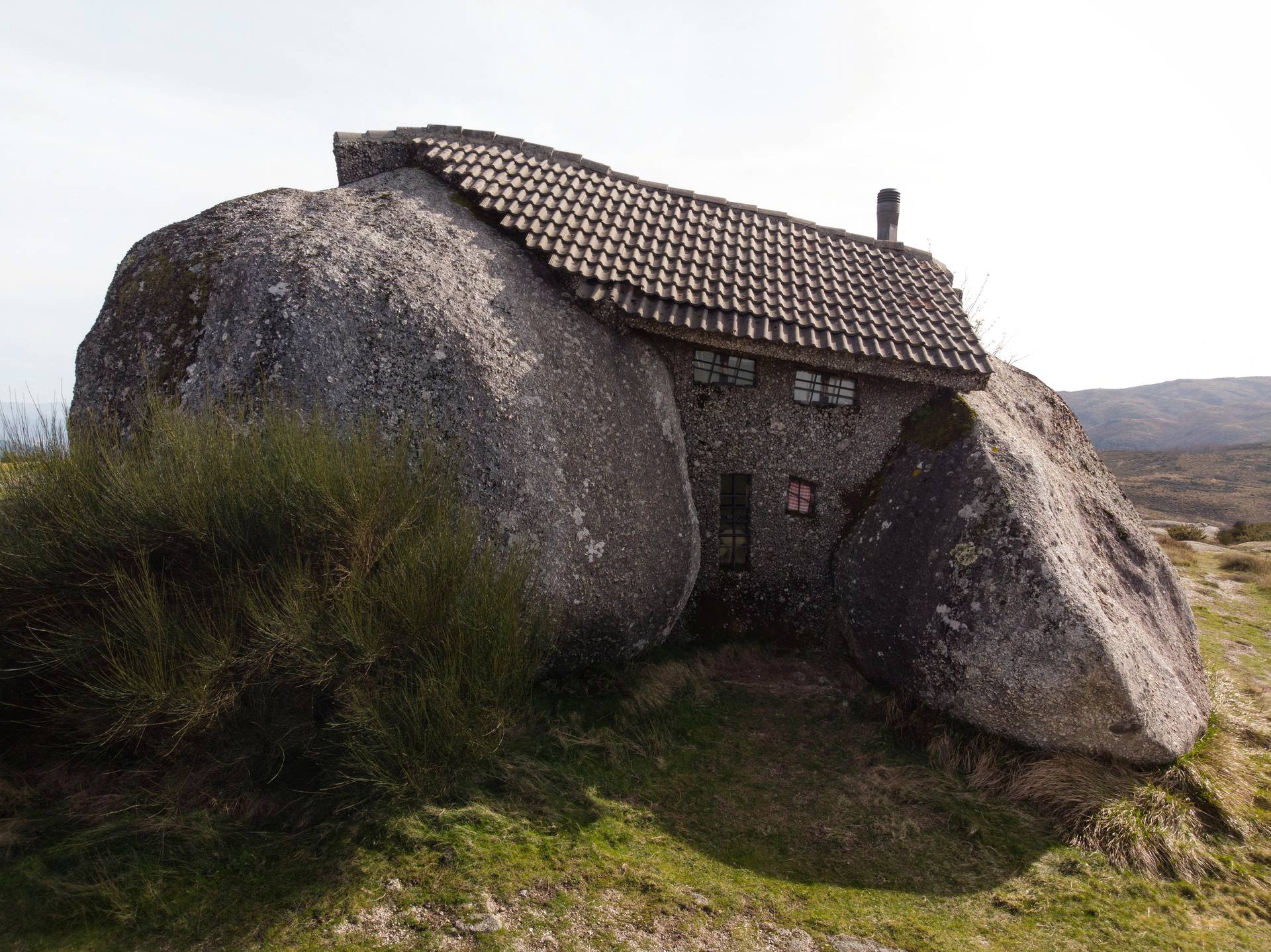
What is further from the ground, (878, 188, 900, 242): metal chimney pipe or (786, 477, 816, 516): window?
(878, 188, 900, 242): metal chimney pipe

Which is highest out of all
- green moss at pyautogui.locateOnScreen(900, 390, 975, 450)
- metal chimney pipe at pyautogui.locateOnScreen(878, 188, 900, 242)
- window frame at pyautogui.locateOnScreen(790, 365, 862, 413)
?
metal chimney pipe at pyautogui.locateOnScreen(878, 188, 900, 242)

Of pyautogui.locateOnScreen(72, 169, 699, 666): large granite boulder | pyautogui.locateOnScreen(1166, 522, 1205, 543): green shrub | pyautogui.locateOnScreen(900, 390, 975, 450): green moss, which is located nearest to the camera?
pyautogui.locateOnScreen(72, 169, 699, 666): large granite boulder

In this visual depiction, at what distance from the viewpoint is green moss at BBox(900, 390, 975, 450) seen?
857 centimetres

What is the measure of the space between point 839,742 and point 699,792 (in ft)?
6.10

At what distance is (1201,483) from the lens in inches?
2594

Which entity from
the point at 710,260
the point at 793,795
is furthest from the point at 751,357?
the point at 793,795

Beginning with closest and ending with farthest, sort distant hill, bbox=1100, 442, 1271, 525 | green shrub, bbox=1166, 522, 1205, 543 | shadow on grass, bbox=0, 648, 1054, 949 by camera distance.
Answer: shadow on grass, bbox=0, 648, 1054, 949, green shrub, bbox=1166, 522, 1205, 543, distant hill, bbox=1100, 442, 1271, 525

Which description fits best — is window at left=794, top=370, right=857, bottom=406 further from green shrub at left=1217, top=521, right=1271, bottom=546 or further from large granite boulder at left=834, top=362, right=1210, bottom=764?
green shrub at left=1217, top=521, right=1271, bottom=546

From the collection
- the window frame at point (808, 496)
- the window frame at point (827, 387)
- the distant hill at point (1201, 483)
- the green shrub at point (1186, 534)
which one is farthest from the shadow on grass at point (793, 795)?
the distant hill at point (1201, 483)

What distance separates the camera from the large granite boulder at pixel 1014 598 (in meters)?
6.98

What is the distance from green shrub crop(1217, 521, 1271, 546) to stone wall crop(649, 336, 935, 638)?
2199 centimetres

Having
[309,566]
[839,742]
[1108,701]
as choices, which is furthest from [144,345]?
[1108,701]

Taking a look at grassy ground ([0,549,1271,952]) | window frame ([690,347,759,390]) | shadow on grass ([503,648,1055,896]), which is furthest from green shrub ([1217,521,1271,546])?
shadow on grass ([503,648,1055,896])

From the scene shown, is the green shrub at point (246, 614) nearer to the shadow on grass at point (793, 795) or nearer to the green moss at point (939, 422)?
the shadow on grass at point (793, 795)
